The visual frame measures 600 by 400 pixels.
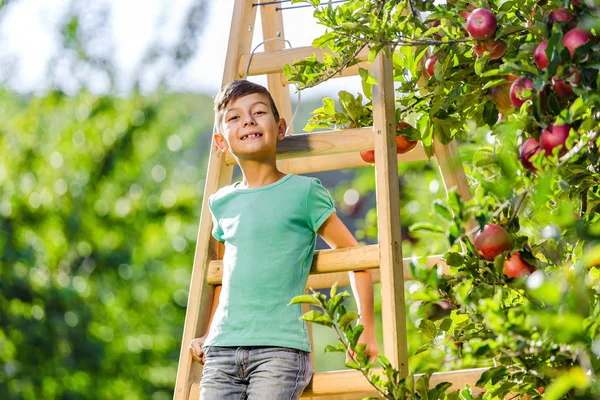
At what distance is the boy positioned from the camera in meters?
→ 1.91

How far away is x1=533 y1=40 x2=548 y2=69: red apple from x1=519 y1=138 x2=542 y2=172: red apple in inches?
4.9

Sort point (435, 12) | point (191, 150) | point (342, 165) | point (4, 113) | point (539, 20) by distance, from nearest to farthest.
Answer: point (539, 20)
point (435, 12)
point (342, 165)
point (4, 113)
point (191, 150)

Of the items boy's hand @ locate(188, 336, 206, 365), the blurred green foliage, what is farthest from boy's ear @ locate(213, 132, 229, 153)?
the blurred green foliage

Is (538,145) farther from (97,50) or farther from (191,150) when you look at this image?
(191,150)

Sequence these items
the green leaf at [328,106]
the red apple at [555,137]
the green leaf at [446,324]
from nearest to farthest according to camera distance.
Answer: the red apple at [555,137], the green leaf at [446,324], the green leaf at [328,106]

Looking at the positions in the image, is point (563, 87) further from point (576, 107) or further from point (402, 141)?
point (402, 141)

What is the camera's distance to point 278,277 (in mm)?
1985

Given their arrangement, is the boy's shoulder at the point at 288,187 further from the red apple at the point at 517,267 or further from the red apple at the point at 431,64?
the red apple at the point at 517,267

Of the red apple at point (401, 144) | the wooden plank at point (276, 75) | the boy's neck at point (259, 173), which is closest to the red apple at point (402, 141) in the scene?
the red apple at point (401, 144)

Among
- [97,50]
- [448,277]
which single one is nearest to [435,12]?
[448,277]

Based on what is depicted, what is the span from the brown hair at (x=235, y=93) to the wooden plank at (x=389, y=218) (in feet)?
0.94

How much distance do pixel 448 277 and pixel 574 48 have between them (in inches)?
19.2

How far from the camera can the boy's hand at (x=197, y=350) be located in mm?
2084

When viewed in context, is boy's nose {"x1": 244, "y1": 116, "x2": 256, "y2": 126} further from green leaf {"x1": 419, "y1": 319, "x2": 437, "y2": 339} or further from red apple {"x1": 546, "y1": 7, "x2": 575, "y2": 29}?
red apple {"x1": 546, "y1": 7, "x2": 575, "y2": 29}
